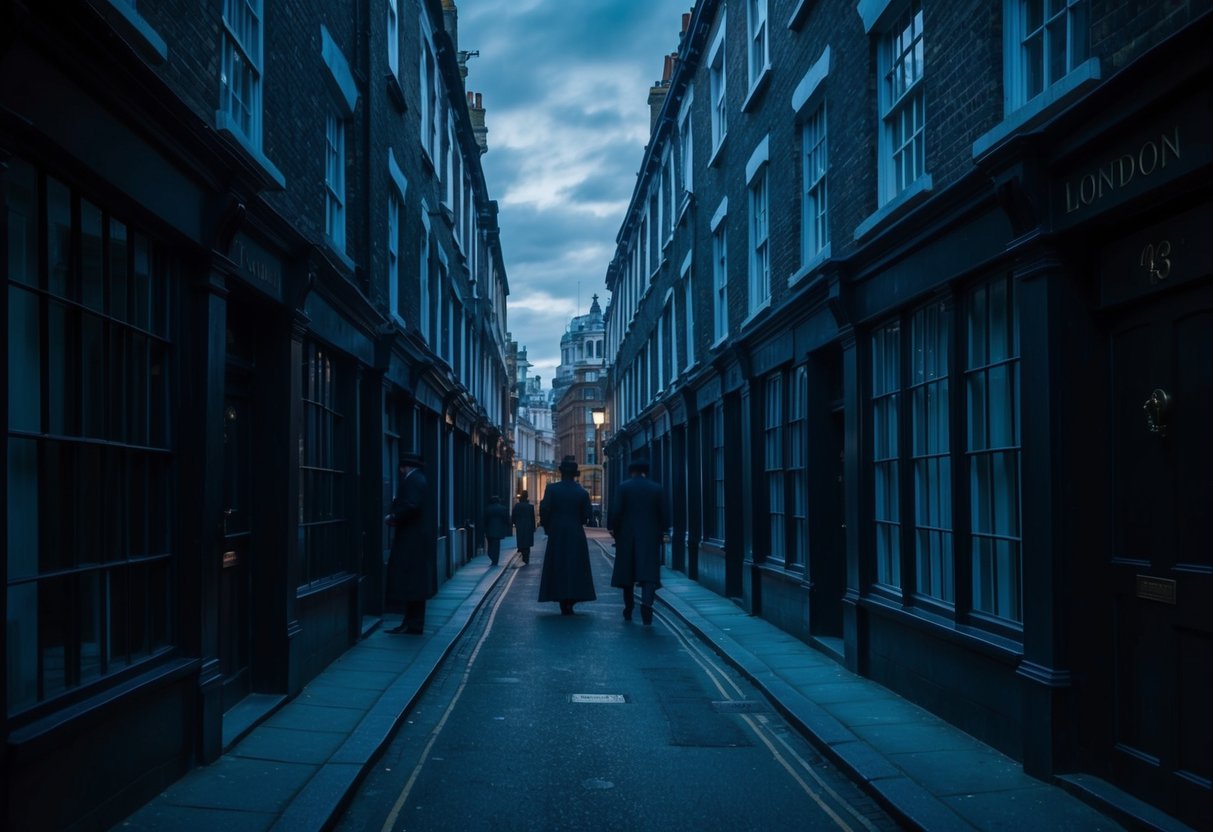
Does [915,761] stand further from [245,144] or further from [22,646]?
[245,144]

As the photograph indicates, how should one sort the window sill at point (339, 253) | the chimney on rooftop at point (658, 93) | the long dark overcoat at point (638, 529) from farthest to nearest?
the chimney on rooftop at point (658, 93), the long dark overcoat at point (638, 529), the window sill at point (339, 253)

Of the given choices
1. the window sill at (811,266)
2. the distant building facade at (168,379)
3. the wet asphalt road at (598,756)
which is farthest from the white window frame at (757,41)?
the wet asphalt road at (598,756)

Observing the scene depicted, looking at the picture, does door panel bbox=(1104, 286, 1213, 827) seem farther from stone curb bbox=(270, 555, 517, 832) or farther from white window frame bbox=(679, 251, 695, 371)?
white window frame bbox=(679, 251, 695, 371)

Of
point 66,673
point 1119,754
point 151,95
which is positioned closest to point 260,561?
point 66,673

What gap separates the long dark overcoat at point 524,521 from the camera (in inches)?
997

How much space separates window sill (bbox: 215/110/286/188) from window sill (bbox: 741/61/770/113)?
7.37 meters

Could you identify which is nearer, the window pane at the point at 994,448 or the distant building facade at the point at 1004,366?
the distant building facade at the point at 1004,366

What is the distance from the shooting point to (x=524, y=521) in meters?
25.5

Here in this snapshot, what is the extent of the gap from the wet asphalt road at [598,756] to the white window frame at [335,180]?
4429 mm

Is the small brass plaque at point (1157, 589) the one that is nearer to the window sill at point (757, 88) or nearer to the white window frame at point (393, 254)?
the window sill at point (757, 88)

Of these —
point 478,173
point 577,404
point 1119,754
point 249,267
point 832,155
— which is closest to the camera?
point 1119,754

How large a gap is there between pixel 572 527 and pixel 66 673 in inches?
399

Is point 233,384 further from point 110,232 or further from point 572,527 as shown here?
point 572,527

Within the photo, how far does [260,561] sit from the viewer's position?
866 centimetres
